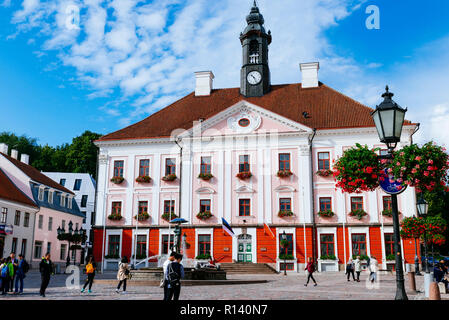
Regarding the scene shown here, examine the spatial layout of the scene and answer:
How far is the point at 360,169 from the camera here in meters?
11.1

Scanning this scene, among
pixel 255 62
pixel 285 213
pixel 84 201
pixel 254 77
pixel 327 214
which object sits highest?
pixel 255 62

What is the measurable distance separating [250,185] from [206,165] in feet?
15.1

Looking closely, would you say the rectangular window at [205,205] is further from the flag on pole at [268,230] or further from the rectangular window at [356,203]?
the rectangular window at [356,203]

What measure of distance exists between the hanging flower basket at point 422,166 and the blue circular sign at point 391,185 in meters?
0.11

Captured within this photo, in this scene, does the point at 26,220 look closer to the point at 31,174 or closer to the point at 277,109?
the point at 31,174

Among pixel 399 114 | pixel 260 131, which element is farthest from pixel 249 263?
pixel 399 114

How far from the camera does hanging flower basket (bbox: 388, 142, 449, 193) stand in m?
10.5

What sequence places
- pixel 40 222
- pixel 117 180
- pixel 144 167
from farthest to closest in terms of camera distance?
pixel 40 222
pixel 144 167
pixel 117 180

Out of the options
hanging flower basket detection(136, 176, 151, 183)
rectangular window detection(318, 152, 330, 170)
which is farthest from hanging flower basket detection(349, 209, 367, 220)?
hanging flower basket detection(136, 176, 151, 183)

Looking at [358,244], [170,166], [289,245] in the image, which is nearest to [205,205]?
[170,166]

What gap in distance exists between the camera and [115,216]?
134 feet

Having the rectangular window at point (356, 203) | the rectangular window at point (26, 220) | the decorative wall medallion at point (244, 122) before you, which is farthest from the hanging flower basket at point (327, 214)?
the rectangular window at point (26, 220)

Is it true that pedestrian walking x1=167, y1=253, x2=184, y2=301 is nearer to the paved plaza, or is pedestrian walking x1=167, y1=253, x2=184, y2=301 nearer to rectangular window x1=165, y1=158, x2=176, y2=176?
the paved plaza
